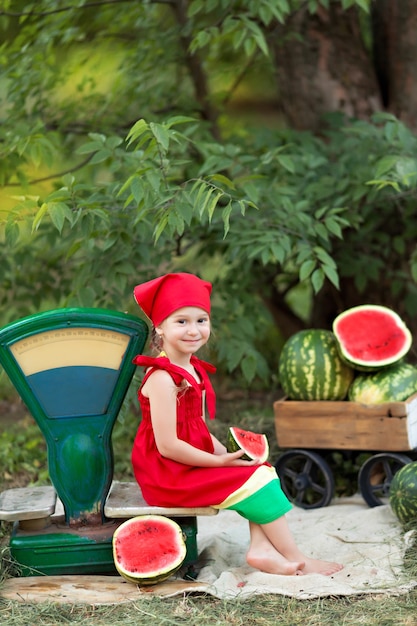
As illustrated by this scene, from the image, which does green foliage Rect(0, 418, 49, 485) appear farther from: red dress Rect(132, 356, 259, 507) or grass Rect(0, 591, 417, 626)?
grass Rect(0, 591, 417, 626)

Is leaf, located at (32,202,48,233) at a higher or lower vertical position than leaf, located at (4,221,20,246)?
higher

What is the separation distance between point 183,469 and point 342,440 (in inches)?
40.7

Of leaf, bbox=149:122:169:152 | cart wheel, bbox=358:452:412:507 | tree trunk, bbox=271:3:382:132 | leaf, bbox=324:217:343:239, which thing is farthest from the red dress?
tree trunk, bbox=271:3:382:132

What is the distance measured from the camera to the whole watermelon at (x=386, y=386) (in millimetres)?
4016

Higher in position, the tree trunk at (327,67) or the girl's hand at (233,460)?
the tree trunk at (327,67)

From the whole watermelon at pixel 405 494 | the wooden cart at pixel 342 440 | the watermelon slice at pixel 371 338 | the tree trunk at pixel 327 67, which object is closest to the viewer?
the whole watermelon at pixel 405 494

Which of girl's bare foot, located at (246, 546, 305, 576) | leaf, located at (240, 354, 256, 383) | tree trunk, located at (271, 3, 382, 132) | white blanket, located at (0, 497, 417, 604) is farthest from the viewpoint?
tree trunk, located at (271, 3, 382, 132)

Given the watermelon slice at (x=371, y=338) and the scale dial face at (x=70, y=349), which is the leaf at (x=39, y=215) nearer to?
the scale dial face at (x=70, y=349)

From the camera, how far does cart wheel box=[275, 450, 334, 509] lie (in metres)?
4.10

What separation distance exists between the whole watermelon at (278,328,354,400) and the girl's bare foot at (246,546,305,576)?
3.35 ft

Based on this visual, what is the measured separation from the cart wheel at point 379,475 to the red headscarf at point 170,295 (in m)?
1.22

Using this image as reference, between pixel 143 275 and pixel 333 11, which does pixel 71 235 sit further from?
pixel 333 11

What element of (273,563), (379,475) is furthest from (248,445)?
(379,475)

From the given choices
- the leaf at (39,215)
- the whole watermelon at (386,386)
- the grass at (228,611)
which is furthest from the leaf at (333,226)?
the grass at (228,611)
